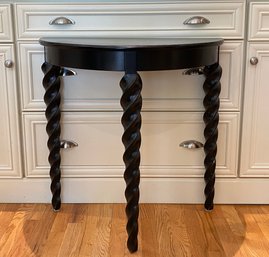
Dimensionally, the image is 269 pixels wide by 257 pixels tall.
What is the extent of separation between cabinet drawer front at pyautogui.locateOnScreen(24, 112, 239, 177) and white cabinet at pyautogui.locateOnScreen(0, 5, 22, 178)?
0.04 metres

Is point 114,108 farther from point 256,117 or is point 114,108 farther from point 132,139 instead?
point 256,117

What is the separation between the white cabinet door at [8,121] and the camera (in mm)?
1630

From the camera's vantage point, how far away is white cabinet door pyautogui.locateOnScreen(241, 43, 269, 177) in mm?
1618

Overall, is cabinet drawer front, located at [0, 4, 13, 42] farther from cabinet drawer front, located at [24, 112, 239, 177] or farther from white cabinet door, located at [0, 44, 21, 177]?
cabinet drawer front, located at [24, 112, 239, 177]

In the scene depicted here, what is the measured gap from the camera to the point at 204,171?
5.71 ft

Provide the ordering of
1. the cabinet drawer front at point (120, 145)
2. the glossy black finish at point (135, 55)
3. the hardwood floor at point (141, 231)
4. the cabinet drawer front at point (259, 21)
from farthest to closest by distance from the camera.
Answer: the cabinet drawer front at point (120, 145) < the cabinet drawer front at point (259, 21) < the hardwood floor at point (141, 231) < the glossy black finish at point (135, 55)

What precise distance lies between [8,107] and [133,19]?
22.4 inches

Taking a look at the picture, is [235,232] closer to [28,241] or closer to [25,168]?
[28,241]

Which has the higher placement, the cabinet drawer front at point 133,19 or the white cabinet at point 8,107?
the cabinet drawer front at point 133,19

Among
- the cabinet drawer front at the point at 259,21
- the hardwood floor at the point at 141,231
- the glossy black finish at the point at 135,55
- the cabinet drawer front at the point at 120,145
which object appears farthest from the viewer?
the cabinet drawer front at the point at 120,145

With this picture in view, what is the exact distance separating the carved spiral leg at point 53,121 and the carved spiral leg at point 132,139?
0.36 m

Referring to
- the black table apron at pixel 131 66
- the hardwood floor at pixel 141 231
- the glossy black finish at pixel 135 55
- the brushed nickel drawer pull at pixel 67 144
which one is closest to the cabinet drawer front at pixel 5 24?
the black table apron at pixel 131 66

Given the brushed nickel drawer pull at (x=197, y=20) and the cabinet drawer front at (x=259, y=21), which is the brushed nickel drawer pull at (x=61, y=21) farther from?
the cabinet drawer front at (x=259, y=21)

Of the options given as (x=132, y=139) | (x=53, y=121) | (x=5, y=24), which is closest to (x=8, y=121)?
(x=53, y=121)
